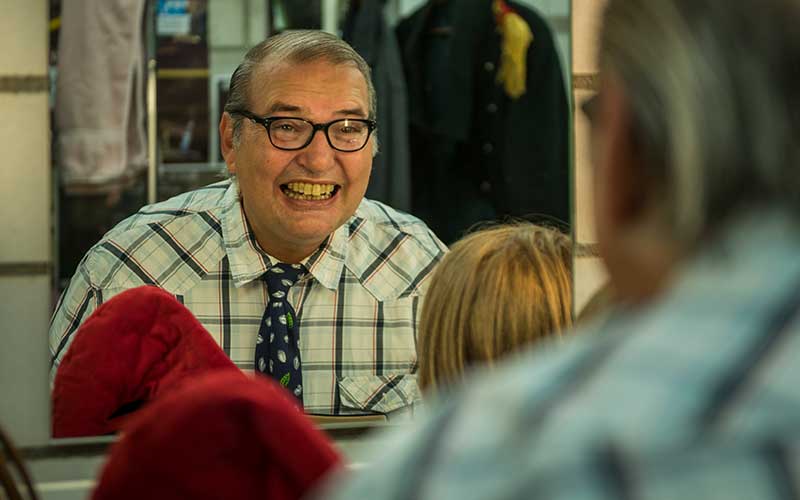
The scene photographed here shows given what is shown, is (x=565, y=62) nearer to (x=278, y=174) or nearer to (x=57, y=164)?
(x=278, y=174)

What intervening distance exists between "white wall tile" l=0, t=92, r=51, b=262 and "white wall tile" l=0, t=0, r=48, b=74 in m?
0.05

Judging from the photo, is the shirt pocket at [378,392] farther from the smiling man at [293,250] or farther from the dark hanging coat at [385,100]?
the dark hanging coat at [385,100]

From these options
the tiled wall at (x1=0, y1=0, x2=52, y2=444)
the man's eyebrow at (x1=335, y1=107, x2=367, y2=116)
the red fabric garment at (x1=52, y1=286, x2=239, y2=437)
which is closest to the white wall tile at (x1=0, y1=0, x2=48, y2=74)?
the tiled wall at (x1=0, y1=0, x2=52, y2=444)

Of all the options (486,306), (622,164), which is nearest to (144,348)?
(486,306)

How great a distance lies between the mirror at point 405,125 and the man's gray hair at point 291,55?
0.13 feet

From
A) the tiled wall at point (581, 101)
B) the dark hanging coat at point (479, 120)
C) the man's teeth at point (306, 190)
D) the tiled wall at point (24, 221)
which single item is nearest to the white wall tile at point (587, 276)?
the tiled wall at point (581, 101)

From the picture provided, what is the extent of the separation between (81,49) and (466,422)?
62.6 inches

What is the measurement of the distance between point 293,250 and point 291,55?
0.35 metres

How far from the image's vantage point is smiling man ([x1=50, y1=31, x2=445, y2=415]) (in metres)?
2.00

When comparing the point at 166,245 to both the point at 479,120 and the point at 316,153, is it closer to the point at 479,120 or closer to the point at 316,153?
the point at 316,153

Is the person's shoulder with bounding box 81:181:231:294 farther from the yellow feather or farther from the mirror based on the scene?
the yellow feather

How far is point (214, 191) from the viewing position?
6.82ft

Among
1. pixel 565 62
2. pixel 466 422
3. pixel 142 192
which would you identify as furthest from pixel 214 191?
pixel 466 422

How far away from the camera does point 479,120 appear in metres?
2.39
